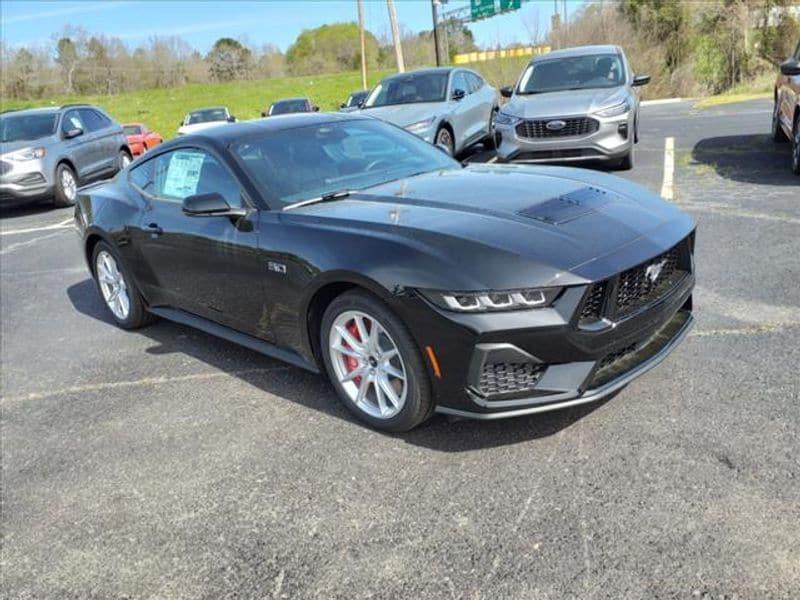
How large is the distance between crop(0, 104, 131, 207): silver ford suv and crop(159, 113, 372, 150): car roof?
832cm

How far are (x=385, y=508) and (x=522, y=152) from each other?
272 inches

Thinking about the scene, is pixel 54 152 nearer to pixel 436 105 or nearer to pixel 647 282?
pixel 436 105

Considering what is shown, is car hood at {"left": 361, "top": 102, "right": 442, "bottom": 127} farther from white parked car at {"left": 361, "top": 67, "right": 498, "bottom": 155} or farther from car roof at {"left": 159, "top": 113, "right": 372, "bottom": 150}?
car roof at {"left": 159, "top": 113, "right": 372, "bottom": 150}

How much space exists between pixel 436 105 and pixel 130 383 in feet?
23.4

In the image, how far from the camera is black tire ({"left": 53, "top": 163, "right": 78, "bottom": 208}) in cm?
1231

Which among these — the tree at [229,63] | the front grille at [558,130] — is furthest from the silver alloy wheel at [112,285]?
the tree at [229,63]

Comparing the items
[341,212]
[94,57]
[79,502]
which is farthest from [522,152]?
[94,57]

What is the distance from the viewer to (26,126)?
41.6 ft

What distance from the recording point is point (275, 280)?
3.77 metres

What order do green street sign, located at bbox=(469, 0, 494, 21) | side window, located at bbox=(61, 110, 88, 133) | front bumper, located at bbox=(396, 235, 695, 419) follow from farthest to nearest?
green street sign, located at bbox=(469, 0, 494, 21) → side window, located at bbox=(61, 110, 88, 133) → front bumper, located at bbox=(396, 235, 695, 419)

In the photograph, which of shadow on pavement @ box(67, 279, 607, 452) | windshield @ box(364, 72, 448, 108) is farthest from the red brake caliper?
windshield @ box(364, 72, 448, 108)

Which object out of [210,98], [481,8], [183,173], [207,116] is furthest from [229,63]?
[183,173]

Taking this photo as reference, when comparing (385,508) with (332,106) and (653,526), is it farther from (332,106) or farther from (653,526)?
(332,106)

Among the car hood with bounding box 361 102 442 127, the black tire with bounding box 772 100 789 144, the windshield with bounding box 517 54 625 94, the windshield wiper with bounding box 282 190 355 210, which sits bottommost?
the black tire with bounding box 772 100 789 144
